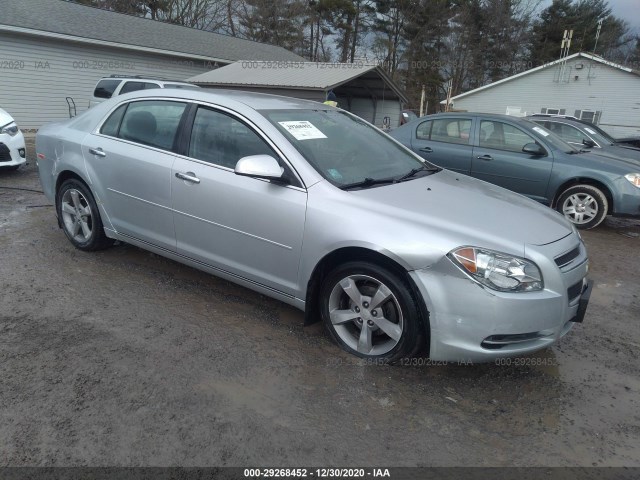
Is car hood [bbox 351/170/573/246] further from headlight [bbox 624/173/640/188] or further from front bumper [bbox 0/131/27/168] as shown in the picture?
front bumper [bbox 0/131/27/168]

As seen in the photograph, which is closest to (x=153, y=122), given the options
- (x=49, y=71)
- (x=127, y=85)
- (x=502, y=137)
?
(x=502, y=137)

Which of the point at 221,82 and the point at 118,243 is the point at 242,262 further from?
the point at 221,82

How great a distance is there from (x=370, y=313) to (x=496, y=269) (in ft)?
2.57

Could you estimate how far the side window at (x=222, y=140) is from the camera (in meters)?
3.25

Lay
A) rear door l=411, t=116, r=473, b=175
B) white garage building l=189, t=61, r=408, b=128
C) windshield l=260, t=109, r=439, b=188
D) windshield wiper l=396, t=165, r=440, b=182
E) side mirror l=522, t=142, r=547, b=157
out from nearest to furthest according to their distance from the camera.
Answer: windshield l=260, t=109, r=439, b=188 → windshield wiper l=396, t=165, r=440, b=182 → side mirror l=522, t=142, r=547, b=157 → rear door l=411, t=116, r=473, b=175 → white garage building l=189, t=61, r=408, b=128

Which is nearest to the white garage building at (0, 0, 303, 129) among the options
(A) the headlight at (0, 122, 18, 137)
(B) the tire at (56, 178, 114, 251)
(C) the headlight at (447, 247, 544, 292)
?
(A) the headlight at (0, 122, 18, 137)

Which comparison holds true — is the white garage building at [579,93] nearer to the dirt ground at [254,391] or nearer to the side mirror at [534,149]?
the side mirror at [534,149]

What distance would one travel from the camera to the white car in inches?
282

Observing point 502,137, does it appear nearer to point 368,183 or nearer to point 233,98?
point 368,183

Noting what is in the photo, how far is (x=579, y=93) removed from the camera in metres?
26.2

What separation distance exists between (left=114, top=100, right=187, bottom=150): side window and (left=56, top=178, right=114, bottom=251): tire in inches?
28.8

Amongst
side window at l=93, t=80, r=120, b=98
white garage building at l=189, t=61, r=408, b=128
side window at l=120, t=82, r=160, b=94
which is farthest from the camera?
white garage building at l=189, t=61, r=408, b=128

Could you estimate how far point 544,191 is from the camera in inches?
260

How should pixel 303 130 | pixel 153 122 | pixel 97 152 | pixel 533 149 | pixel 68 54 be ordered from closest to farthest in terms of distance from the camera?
pixel 303 130 < pixel 153 122 < pixel 97 152 < pixel 533 149 < pixel 68 54
